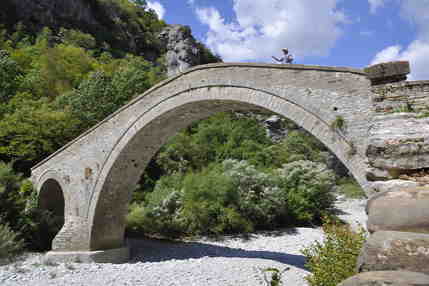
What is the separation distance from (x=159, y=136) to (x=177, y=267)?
3.33 meters

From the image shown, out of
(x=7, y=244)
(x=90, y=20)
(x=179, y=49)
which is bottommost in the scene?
(x=7, y=244)

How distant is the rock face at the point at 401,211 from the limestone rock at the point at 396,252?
80mm

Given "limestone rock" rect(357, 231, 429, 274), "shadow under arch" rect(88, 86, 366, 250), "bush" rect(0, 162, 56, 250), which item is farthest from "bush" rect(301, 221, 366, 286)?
"bush" rect(0, 162, 56, 250)

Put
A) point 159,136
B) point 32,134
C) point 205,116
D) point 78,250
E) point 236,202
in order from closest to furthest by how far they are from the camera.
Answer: point 205,116, point 159,136, point 78,250, point 236,202, point 32,134

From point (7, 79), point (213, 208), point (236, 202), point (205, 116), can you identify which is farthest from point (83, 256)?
point (7, 79)

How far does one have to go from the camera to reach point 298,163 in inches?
678

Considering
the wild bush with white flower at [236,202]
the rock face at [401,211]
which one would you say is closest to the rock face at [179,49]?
the wild bush with white flower at [236,202]

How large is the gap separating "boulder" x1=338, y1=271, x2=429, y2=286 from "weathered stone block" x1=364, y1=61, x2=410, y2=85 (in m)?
2.45

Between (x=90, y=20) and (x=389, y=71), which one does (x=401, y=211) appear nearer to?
(x=389, y=71)

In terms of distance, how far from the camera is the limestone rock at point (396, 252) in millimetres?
1615

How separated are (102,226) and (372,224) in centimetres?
973

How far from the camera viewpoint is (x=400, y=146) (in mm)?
2447

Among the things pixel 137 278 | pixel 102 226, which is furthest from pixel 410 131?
pixel 102 226

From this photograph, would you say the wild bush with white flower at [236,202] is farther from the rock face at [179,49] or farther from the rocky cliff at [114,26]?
the rocky cliff at [114,26]
